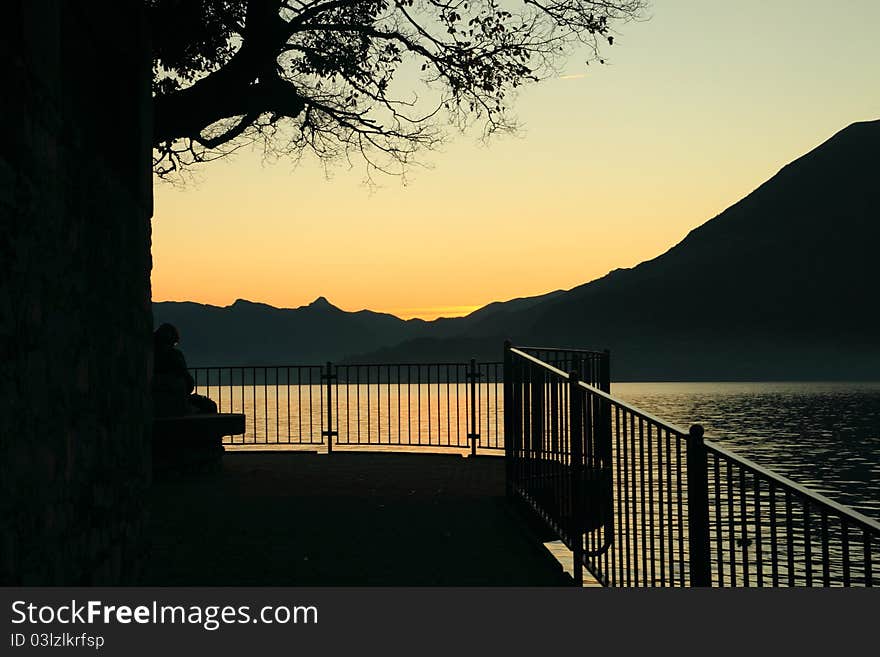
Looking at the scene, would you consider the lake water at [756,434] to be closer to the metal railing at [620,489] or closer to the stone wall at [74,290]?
the metal railing at [620,489]

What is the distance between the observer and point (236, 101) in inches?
528

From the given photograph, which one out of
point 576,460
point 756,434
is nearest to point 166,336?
point 576,460

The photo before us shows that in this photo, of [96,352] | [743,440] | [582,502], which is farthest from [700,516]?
[743,440]

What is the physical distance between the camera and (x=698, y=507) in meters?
4.76

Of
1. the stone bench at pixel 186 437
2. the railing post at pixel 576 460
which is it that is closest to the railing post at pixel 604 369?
the railing post at pixel 576 460

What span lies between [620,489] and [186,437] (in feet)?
23.7

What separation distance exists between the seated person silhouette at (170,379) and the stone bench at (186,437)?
0.20 m

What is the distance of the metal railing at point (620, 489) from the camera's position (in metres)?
3.94

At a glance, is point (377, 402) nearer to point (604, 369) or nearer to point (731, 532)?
point (604, 369)

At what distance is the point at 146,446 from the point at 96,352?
1.67 meters

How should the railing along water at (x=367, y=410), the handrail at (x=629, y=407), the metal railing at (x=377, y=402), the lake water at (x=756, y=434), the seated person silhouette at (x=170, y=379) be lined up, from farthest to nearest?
the lake water at (x=756, y=434), the railing along water at (x=367, y=410), the metal railing at (x=377, y=402), the seated person silhouette at (x=170, y=379), the handrail at (x=629, y=407)

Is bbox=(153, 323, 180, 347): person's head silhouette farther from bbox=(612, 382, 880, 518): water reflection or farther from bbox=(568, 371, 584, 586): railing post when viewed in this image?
bbox=(612, 382, 880, 518): water reflection
